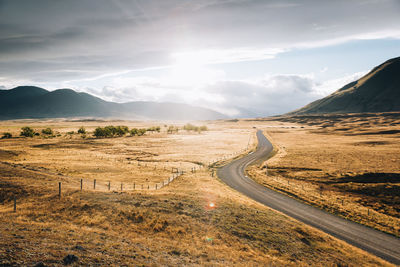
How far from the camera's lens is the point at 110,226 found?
73.1ft

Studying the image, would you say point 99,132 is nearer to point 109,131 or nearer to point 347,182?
point 109,131

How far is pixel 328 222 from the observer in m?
32.5

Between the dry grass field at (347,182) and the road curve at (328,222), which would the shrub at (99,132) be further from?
the road curve at (328,222)

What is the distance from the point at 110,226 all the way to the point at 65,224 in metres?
4.42

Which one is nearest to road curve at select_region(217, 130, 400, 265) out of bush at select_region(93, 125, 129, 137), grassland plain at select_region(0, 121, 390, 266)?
grassland plain at select_region(0, 121, 390, 266)

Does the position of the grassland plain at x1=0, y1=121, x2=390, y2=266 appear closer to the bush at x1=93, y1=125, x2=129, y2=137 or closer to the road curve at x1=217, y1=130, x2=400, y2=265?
the road curve at x1=217, y1=130, x2=400, y2=265

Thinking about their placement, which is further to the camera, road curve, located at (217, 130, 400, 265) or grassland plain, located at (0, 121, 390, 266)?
road curve, located at (217, 130, 400, 265)

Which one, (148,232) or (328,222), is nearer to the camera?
(148,232)

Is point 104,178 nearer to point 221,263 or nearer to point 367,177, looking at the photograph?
point 221,263

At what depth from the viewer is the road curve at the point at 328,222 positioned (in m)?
26.1

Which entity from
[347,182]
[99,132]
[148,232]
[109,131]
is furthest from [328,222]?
[109,131]

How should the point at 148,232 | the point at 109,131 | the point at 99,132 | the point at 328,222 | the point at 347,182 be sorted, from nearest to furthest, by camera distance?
the point at 148,232 → the point at 328,222 → the point at 347,182 → the point at 99,132 → the point at 109,131

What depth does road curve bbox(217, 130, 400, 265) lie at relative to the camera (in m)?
26.1

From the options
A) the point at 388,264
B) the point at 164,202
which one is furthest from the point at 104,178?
the point at 388,264
